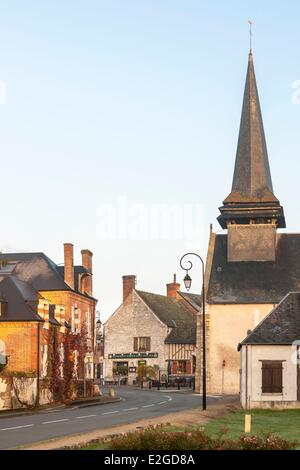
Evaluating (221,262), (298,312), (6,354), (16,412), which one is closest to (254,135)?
(221,262)

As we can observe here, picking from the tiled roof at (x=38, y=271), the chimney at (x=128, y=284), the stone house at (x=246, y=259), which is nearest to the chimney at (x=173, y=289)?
the chimney at (x=128, y=284)

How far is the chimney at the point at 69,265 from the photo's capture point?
5166cm

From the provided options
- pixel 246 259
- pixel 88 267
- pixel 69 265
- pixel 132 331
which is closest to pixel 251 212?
pixel 246 259

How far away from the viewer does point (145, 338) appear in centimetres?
7350

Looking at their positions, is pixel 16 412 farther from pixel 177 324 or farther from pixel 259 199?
pixel 177 324

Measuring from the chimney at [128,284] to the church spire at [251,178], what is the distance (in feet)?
66.0

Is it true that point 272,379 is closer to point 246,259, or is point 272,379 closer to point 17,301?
point 17,301

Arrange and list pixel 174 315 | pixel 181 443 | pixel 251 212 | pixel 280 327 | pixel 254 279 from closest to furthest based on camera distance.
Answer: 1. pixel 181 443
2. pixel 280 327
3. pixel 254 279
4. pixel 251 212
5. pixel 174 315

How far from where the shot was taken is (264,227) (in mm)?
57531

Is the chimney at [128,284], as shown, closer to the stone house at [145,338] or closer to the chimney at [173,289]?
the stone house at [145,338]

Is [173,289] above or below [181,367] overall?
above

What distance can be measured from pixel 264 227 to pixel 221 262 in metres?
4.11

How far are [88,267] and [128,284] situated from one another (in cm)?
2030

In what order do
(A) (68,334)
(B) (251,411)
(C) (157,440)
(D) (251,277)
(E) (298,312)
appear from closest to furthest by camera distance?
(C) (157,440), (B) (251,411), (E) (298,312), (A) (68,334), (D) (251,277)
